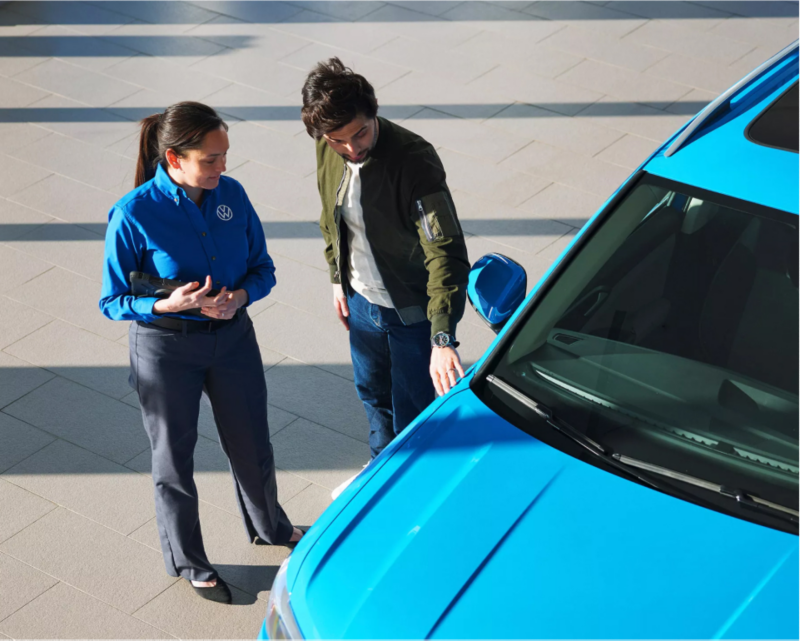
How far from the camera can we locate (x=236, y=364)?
3615mm

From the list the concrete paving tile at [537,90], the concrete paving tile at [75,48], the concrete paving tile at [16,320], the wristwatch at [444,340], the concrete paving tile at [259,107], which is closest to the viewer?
the wristwatch at [444,340]

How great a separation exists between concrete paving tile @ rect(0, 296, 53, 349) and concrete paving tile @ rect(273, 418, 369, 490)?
1.68 meters

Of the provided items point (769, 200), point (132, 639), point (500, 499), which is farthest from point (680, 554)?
point (132, 639)

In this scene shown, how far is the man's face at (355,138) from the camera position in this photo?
11.0 feet

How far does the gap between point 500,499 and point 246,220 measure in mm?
1554

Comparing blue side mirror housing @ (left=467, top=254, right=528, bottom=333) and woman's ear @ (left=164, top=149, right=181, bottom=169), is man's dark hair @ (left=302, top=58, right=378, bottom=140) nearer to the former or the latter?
woman's ear @ (left=164, top=149, right=181, bottom=169)

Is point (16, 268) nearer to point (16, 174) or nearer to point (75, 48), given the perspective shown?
point (16, 174)

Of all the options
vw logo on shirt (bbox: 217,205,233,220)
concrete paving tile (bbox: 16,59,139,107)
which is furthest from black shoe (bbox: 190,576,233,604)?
concrete paving tile (bbox: 16,59,139,107)

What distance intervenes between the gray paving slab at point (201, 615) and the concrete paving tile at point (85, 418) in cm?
91

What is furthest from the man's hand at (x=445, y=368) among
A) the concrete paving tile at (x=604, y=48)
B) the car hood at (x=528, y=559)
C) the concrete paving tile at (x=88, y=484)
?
the concrete paving tile at (x=604, y=48)

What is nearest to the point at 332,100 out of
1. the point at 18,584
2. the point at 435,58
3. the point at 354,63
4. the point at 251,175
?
the point at 18,584

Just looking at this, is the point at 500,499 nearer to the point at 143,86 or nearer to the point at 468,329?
the point at 468,329

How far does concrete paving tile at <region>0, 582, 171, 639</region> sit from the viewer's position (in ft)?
12.0

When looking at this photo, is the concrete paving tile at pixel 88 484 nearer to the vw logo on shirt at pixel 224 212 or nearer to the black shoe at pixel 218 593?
the black shoe at pixel 218 593
